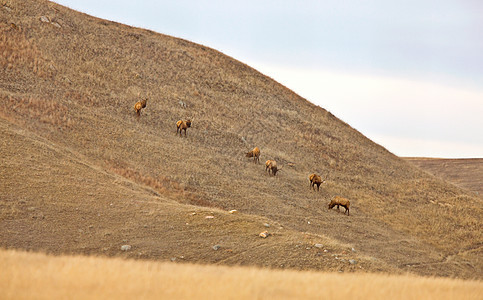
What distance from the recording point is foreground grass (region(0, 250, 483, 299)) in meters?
8.21

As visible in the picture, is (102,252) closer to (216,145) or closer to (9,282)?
(9,282)

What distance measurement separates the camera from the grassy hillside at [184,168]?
1988cm

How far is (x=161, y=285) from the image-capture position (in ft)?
30.3

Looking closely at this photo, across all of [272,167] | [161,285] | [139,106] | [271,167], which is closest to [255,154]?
[271,167]

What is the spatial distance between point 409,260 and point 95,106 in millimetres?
26933

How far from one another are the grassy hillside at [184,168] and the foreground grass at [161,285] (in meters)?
7.09

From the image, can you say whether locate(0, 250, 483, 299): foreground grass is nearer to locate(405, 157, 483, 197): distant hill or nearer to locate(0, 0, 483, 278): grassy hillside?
locate(0, 0, 483, 278): grassy hillside

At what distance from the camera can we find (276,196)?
36.4m

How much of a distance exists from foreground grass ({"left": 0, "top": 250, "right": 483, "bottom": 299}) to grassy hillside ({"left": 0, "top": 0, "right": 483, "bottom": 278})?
709cm

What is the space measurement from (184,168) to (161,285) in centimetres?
2747

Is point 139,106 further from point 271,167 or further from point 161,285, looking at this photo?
point 161,285

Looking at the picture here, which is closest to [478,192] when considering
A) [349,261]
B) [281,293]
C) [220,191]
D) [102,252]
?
[220,191]

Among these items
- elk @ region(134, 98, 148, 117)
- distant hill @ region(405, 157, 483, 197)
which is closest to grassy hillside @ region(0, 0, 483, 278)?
elk @ region(134, 98, 148, 117)

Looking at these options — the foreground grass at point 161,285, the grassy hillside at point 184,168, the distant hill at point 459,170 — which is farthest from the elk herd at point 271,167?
the distant hill at point 459,170
